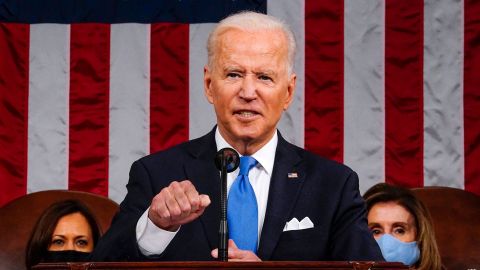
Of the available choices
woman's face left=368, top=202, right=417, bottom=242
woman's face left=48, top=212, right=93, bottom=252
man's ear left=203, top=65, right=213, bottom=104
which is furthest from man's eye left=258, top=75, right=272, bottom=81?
woman's face left=48, top=212, right=93, bottom=252

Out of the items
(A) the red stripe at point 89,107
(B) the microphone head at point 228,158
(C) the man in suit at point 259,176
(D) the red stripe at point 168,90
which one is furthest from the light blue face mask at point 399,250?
(B) the microphone head at point 228,158

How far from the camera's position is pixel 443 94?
5.38 m

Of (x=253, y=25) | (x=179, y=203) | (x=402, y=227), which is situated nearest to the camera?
(x=179, y=203)

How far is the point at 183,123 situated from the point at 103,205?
0.65 m

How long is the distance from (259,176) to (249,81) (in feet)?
1.00

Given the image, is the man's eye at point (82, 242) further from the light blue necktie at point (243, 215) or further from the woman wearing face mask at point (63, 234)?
the light blue necktie at point (243, 215)

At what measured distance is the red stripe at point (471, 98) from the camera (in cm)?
536

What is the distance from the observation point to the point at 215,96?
10.5 feet

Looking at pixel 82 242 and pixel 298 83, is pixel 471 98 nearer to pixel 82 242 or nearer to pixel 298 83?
pixel 298 83

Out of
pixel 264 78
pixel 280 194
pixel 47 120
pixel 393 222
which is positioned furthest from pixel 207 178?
pixel 47 120

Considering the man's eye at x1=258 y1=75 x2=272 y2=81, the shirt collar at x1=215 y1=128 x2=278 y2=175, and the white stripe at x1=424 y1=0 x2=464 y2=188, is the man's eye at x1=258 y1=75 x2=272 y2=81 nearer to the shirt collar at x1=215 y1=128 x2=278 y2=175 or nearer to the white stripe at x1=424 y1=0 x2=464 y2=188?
the shirt collar at x1=215 y1=128 x2=278 y2=175

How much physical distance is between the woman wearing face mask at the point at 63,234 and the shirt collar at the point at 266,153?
142 centimetres

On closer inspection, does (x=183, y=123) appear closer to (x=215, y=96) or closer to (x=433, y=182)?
(x=433, y=182)

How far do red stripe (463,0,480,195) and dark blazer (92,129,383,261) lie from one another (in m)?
2.31
